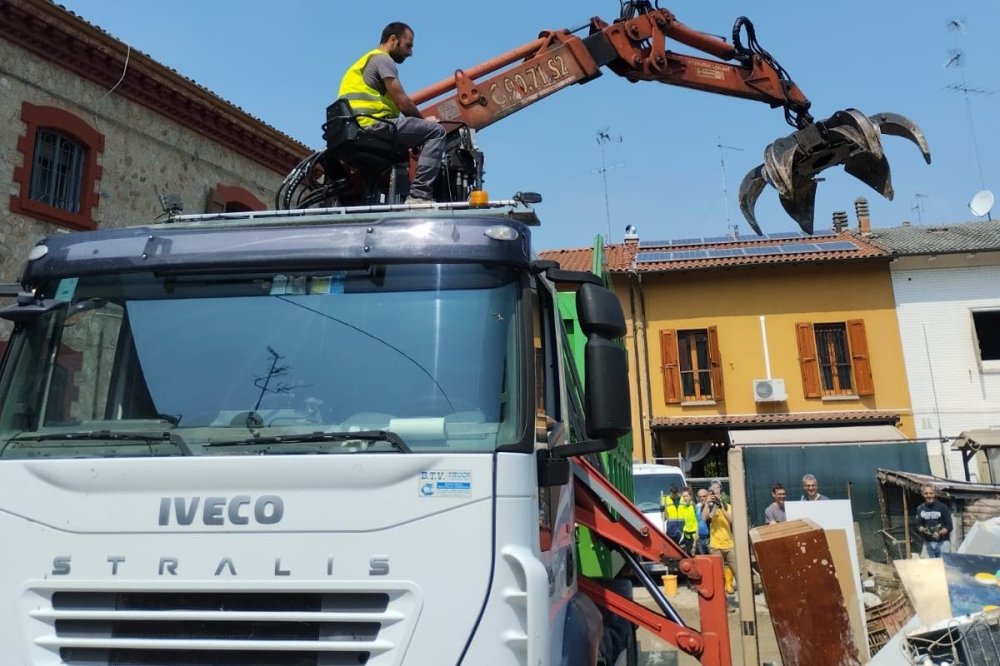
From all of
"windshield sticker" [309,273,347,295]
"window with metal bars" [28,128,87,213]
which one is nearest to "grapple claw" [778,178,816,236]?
"windshield sticker" [309,273,347,295]

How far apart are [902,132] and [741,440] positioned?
13.4 meters

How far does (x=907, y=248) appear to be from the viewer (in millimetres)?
20797

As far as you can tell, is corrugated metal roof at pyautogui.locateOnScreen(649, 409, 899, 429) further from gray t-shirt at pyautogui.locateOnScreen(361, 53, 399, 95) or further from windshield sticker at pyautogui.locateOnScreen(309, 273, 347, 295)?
windshield sticker at pyautogui.locateOnScreen(309, 273, 347, 295)

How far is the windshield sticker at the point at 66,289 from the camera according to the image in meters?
3.14

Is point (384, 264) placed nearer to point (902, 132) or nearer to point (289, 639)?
point (289, 639)

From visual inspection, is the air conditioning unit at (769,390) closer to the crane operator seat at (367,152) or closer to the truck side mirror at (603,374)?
the crane operator seat at (367,152)

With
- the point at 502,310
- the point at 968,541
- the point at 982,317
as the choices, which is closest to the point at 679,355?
the point at 982,317

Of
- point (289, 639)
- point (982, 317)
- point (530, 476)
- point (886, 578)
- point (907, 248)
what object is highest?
point (907, 248)

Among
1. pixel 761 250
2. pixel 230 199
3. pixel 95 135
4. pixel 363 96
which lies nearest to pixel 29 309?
pixel 363 96

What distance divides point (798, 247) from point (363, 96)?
63.5ft

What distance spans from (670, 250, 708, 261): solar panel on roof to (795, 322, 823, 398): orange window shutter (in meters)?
3.29

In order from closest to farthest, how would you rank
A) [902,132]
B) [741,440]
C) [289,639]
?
[289,639]
[902,132]
[741,440]

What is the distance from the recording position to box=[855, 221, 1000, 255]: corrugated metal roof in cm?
2044

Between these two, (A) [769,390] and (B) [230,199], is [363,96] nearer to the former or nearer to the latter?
(B) [230,199]
